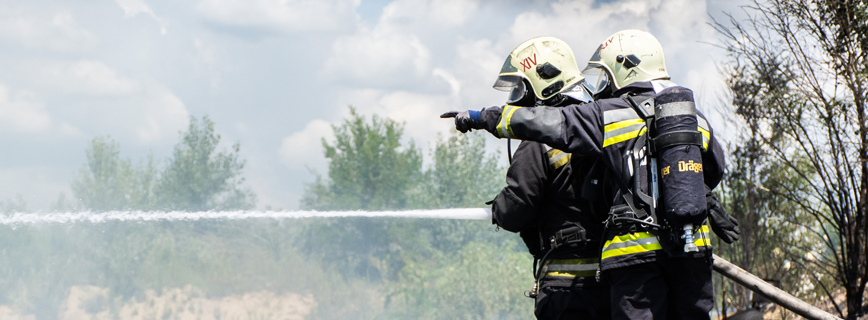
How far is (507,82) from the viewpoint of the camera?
11.0 ft

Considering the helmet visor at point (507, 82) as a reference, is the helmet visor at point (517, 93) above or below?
below

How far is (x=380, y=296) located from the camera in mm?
17531

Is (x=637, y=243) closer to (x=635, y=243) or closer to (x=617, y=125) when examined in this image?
(x=635, y=243)

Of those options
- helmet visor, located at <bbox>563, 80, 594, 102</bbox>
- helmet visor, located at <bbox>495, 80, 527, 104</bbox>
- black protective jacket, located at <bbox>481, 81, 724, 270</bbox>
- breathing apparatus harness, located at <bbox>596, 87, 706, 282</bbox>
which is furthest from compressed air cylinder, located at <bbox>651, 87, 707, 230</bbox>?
helmet visor, located at <bbox>495, 80, 527, 104</bbox>

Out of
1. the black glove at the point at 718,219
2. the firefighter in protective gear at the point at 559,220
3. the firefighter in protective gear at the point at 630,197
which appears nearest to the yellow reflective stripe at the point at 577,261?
the firefighter in protective gear at the point at 559,220

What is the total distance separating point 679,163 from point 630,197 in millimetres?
242

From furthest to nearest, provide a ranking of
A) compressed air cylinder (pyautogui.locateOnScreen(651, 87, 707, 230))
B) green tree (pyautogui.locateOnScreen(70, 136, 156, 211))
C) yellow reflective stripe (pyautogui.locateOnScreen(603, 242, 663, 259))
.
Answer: green tree (pyautogui.locateOnScreen(70, 136, 156, 211)) → yellow reflective stripe (pyautogui.locateOnScreen(603, 242, 663, 259)) → compressed air cylinder (pyautogui.locateOnScreen(651, 87, 707, 230))

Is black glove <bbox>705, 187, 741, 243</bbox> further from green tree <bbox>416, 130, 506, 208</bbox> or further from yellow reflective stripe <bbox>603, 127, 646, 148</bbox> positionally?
green tree <bbox>416, 130, 506, 208</bbox>

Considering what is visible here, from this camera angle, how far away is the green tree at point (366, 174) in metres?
19.2

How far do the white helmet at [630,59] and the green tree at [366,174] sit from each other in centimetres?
1622

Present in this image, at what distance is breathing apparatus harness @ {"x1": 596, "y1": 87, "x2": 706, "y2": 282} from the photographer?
232cm

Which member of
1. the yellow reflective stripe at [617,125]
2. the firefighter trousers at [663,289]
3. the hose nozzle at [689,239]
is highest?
the yellow reflective stripe at [617,125]

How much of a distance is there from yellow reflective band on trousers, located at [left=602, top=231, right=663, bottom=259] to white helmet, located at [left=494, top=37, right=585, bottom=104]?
95 cm

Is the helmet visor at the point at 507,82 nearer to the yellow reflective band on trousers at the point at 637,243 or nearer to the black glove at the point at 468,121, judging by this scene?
the black glove at the point at 468,121
